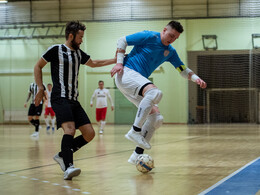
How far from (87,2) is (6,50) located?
20.6ft

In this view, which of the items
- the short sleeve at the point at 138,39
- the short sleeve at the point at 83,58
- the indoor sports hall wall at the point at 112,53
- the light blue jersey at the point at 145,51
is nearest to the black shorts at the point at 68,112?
the short sleeve at the point at 83,58

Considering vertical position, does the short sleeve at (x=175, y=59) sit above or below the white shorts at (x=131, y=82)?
above

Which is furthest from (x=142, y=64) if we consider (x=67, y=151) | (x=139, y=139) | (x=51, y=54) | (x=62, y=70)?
(x=67, y=151)

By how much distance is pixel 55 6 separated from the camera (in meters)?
26.2

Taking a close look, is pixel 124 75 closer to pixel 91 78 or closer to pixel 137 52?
pixel 137 52

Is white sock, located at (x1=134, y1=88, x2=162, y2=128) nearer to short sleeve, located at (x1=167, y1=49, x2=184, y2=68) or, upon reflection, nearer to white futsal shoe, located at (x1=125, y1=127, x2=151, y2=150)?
white futsal shoe, located at (x1=125, y1=127, x2=151, y2=150)

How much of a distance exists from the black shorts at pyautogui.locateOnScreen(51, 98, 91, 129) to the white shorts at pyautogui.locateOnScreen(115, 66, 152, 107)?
0.74 metres

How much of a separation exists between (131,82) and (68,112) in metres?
0.99

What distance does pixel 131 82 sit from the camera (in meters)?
5.43

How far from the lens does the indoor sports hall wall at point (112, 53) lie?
25.3 m

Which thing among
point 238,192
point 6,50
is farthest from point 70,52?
point 6,50

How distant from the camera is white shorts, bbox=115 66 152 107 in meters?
5.39

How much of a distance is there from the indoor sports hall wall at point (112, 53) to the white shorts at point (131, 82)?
64.3 ft

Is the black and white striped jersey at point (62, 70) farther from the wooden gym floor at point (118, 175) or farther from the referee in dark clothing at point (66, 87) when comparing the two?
the wooden gym floor at point (118, 175)
